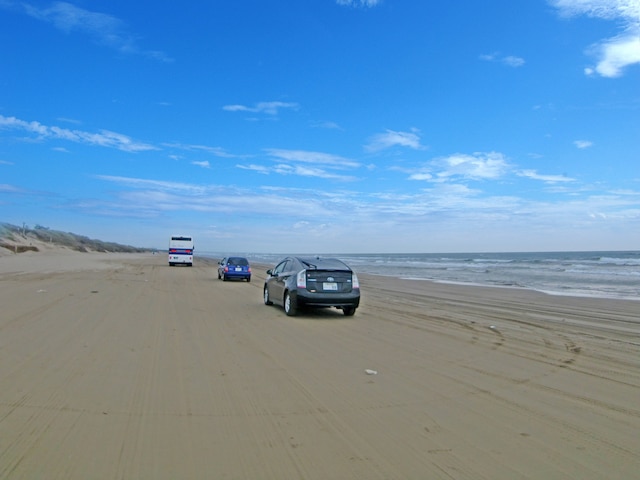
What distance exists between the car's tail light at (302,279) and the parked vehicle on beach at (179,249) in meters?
35.2

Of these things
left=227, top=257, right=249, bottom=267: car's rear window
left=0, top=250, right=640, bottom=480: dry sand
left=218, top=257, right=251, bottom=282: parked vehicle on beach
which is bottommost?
left=0, top=250, right=640, bottom=480: dry sand

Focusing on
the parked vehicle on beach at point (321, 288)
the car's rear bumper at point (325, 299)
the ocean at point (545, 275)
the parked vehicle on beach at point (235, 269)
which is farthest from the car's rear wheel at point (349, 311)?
the parked vehicle on beach at point (235, 269)

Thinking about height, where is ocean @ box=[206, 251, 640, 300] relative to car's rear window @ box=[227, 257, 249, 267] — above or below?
below

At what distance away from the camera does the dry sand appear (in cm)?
375

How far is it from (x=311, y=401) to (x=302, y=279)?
716 cm

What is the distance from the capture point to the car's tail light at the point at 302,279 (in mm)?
12352

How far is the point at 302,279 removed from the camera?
1241 cm

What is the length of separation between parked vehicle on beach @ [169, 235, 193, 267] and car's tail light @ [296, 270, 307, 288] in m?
35.2

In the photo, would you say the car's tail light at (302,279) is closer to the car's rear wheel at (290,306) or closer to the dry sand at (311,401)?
the car's rear wheel at (290,306)

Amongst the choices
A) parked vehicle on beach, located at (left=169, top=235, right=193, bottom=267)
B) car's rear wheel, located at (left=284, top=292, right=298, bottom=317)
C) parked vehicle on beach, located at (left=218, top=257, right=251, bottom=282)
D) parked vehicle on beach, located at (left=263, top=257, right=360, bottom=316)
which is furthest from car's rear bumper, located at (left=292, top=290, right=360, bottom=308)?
parked vehicle on beach, located at (left=169, top=235, right=193, bottom=267)

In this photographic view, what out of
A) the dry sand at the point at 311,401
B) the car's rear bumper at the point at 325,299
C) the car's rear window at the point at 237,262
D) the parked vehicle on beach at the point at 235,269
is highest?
the car's rear window at the point at 237,262

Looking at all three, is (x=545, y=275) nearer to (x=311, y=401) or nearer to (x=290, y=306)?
(x=290, y=306)

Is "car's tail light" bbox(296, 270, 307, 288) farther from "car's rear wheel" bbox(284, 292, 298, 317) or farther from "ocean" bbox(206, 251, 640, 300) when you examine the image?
"ocean" bbox(206, 251, 640, 300)

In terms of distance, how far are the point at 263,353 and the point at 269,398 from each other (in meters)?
2.41
